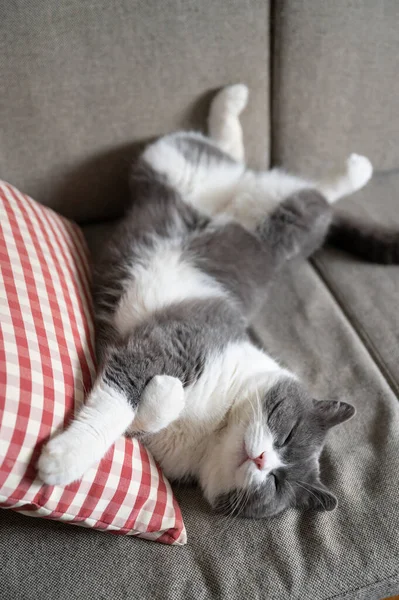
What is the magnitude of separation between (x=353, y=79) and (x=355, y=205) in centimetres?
46

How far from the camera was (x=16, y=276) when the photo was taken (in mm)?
1139

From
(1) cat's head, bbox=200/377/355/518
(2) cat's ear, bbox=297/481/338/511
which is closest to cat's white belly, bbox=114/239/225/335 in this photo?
(1) cat's head, bbox=200/377/355/518

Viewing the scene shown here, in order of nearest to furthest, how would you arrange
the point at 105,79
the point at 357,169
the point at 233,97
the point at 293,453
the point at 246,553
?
the point at 246,553, the point at 293,453, the point at 105,79, the point at 233,97, the point at 357,169

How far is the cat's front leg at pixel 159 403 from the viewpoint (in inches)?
44.0

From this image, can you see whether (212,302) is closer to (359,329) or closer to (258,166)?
(359,329)

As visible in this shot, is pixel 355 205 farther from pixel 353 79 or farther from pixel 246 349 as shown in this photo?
pixel 246 349

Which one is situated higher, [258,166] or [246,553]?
[258,166]

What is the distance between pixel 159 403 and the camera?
1116mm

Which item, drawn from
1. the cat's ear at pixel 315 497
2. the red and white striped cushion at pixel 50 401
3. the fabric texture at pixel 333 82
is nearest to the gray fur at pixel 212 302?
the cat's ear at pixel 315 497

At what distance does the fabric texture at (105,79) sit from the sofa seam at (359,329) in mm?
575

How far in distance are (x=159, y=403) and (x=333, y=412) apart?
45 cm

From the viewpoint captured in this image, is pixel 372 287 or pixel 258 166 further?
pixel 258 166

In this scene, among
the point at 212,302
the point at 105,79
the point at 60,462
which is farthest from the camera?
the point at 105,79

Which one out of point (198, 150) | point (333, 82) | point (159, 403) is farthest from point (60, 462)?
point (333, 82)
